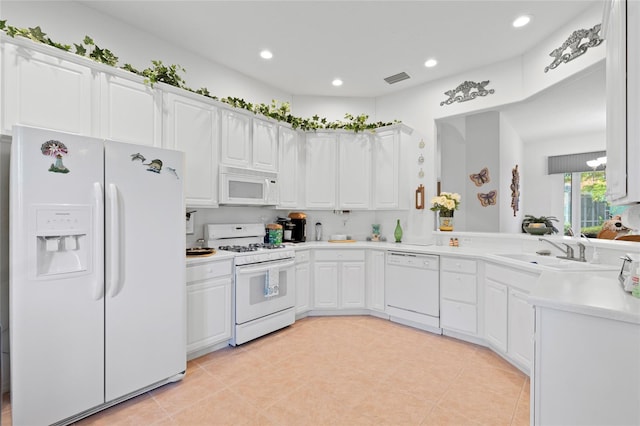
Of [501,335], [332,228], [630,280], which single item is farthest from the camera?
[332,228]

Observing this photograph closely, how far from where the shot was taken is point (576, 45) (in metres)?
2.79

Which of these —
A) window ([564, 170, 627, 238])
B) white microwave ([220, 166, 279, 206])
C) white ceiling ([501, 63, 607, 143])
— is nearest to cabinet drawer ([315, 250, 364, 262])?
white microwave ([220, 166, 279, 206])

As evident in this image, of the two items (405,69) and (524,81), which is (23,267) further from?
(524,81)

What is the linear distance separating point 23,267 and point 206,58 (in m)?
2.87

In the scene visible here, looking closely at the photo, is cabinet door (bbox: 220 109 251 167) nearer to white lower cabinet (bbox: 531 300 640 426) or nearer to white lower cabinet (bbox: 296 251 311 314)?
white lower cabinet (bbox: 296 251 311 314)

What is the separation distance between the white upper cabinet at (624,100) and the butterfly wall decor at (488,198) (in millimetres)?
3796

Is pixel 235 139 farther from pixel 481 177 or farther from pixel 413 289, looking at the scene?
pixel 481 177

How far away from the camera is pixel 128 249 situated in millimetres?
2121

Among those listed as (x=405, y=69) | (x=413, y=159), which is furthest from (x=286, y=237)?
(x=405, y=69)

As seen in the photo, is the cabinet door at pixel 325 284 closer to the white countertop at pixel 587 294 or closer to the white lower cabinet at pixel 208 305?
the white lower cabinet at pixel 208 305

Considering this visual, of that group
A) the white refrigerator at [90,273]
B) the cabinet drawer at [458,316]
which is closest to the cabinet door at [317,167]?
the cabinet drawer at [458,316]

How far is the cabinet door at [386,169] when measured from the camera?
4.12 metres

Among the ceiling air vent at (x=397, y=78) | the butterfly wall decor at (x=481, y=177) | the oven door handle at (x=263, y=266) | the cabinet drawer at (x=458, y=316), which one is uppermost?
the ceiling air vent at (x=397, y=78)

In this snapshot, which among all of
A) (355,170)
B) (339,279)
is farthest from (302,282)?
(355,170)
